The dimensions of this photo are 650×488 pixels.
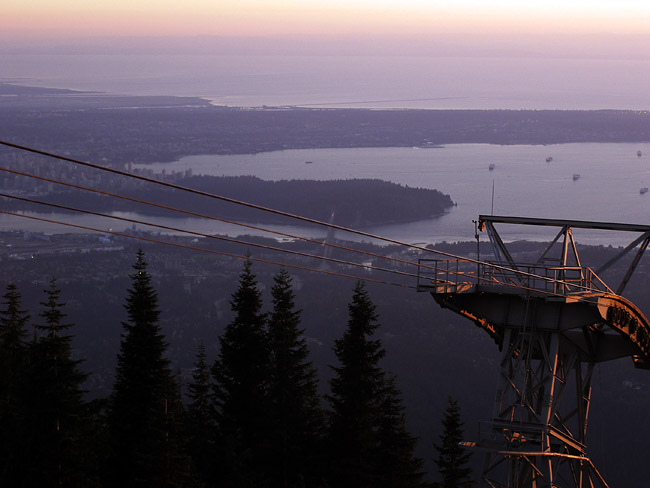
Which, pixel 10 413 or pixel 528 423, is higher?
pixel 528 423

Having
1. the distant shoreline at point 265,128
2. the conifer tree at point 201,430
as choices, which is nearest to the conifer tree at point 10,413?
the conifer tree at point 201,430

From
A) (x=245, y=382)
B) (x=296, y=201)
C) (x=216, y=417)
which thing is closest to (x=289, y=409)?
(x=245, y=382)

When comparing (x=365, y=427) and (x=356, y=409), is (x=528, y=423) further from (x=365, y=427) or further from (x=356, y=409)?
(x=356, y=409)

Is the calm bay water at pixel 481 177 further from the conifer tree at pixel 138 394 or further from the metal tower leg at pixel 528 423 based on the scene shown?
the metal tower leg at pixel 528 423

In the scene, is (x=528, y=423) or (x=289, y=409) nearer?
(x=528, y=423)

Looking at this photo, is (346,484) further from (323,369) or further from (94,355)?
(94,355)

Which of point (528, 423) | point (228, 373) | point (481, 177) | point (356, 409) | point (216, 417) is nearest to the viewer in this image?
point (528, 423)

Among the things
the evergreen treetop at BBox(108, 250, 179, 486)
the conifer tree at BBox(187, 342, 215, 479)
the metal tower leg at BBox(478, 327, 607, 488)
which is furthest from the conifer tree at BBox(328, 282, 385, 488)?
the metal tower leg at BBox(478, 327, 607, 488)

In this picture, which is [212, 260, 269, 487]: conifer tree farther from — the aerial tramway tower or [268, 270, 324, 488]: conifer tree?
the aerial tramway tower
